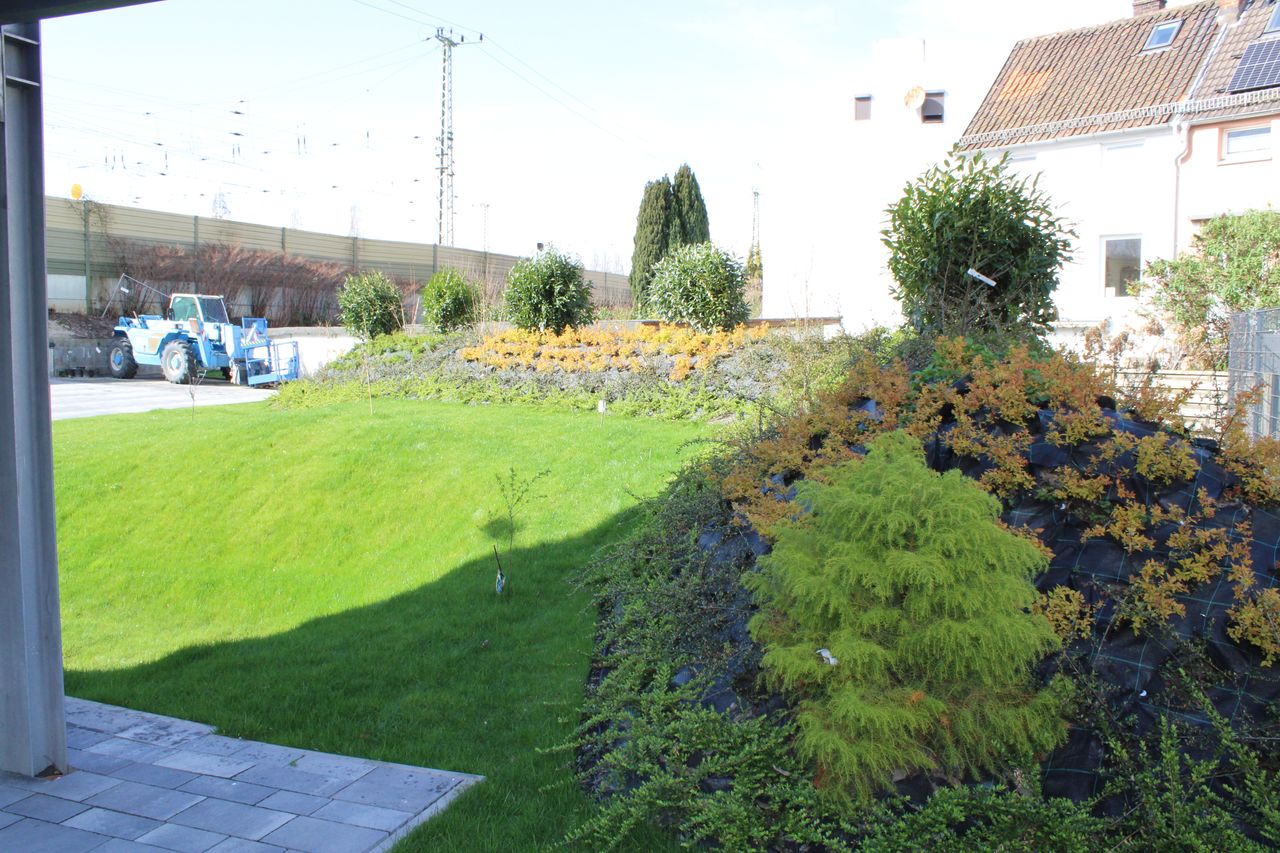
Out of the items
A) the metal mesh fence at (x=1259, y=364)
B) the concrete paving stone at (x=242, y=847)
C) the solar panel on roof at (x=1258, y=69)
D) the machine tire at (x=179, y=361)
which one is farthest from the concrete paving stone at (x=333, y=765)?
the solar panel on roof at (x=1258, y=69)

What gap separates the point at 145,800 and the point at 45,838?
372 mm

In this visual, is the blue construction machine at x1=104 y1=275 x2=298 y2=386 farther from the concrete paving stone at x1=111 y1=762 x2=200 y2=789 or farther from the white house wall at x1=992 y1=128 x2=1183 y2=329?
the concrete paving stone at x1=111 y1=762 x2=200 y2=789

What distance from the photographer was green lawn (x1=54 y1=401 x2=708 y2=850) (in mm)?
4250

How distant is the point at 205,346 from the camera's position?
21188 millimetres

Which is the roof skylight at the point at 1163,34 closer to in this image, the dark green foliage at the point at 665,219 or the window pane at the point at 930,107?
the window pane at the point at 930,107

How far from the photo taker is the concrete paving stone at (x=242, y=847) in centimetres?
316

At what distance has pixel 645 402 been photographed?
11.6 m

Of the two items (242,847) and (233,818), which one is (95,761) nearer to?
(233,818)

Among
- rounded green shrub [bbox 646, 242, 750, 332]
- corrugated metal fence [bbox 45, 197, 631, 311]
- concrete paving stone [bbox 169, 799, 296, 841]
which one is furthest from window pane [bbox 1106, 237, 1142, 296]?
concrete paving stone [bbox 169, 799, 296, 841]

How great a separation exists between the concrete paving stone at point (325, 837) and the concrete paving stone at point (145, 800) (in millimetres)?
549

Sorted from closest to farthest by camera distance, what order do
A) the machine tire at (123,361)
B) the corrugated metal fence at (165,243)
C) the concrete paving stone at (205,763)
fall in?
1. the concrete paving stone at (205,763)
2. the machine tire at (123,361)
3. the corrugated metal fence at (165,243)

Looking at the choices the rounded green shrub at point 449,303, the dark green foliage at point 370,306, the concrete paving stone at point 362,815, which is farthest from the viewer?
the dark green foliage at point 370,306

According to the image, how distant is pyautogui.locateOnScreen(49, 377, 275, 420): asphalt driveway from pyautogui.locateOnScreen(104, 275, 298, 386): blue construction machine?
17.3 inches

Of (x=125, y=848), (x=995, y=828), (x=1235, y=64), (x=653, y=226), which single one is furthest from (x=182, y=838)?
(x=653, y=226)
